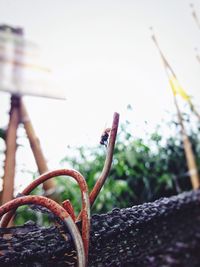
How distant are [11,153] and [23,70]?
657 mm

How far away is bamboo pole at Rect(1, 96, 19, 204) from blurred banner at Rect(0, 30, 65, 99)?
0.15m

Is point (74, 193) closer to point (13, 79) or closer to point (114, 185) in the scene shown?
point (114, 185)

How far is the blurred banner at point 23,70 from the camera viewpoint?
7.22 ft

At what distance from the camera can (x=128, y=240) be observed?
4.91ft

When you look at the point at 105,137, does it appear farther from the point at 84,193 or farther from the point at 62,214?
the point at 62,214

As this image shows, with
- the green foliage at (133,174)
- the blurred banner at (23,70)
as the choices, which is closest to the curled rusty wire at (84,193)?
the blurred banner at (23,70)

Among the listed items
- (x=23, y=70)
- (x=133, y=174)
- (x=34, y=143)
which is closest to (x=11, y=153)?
(x=34, y=143)

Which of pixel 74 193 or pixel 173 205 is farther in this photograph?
pixel 74 193

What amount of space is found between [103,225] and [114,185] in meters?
2.66

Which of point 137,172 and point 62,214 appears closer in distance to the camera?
point 62,214

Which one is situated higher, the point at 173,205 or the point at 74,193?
the point at 74,193

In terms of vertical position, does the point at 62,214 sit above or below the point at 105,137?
below

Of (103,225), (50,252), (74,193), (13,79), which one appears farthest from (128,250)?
(74,193)

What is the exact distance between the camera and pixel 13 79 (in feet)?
7.22
